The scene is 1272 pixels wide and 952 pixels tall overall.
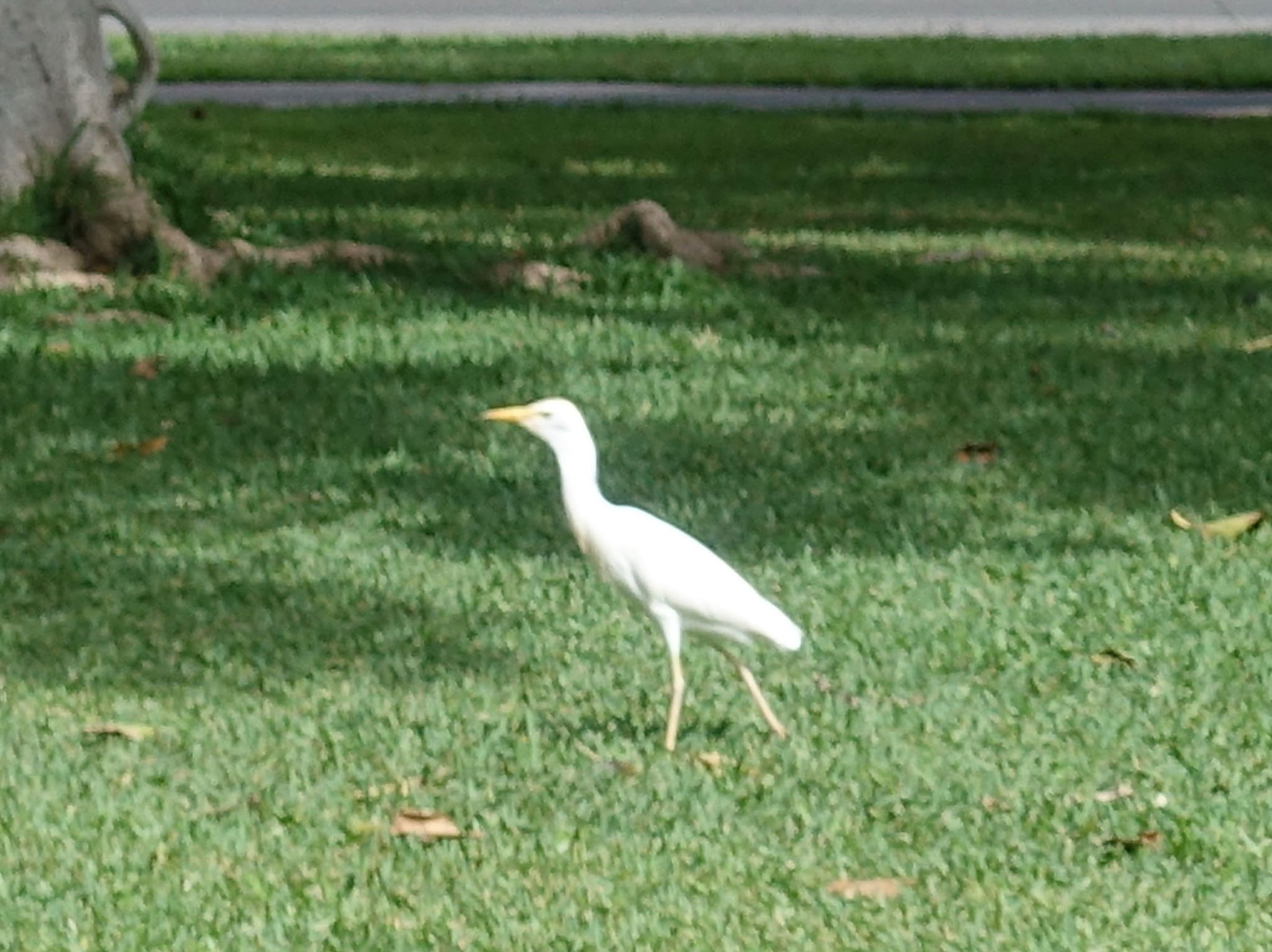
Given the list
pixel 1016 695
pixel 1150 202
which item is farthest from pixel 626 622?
pixel 1150 202

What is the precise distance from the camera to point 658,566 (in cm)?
516

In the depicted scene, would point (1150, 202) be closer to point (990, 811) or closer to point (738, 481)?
point (738, 481)

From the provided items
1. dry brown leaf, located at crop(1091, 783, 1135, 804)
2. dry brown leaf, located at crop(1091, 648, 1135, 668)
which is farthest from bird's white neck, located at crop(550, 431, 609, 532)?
dry brown leaf, located at crop(1091, 648, 1135, 668)

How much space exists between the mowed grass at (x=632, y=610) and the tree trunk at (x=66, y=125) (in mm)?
495

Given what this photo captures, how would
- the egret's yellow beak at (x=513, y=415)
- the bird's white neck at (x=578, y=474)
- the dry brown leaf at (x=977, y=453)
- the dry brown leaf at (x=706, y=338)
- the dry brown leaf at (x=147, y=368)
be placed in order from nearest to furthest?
the egret's yellow beak at (x=513, y=415) < the bird's white neck at (x=578, y=474) < the dry brown leaf at (x=977, y=453) < the dry brown leaf at (x=147, y=368) < the dry brown leaf at (x=706, y=338)

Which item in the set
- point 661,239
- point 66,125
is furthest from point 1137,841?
point 66,125

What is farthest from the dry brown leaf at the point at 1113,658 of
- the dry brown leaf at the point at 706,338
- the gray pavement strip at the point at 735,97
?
the gray pavement strip at the point at 735,97

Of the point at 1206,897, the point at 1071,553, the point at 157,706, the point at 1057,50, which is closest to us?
the point at 1206,897

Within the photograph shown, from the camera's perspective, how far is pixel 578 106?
1972cm

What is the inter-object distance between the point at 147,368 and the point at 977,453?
285 centimetres

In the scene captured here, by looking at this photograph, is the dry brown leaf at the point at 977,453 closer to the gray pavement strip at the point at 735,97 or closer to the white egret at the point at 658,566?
the white egret at the point at 658,566

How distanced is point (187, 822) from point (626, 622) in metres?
1.59

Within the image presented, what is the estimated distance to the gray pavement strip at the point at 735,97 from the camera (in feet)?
65.2

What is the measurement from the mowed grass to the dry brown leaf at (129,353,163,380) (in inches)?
3.8
